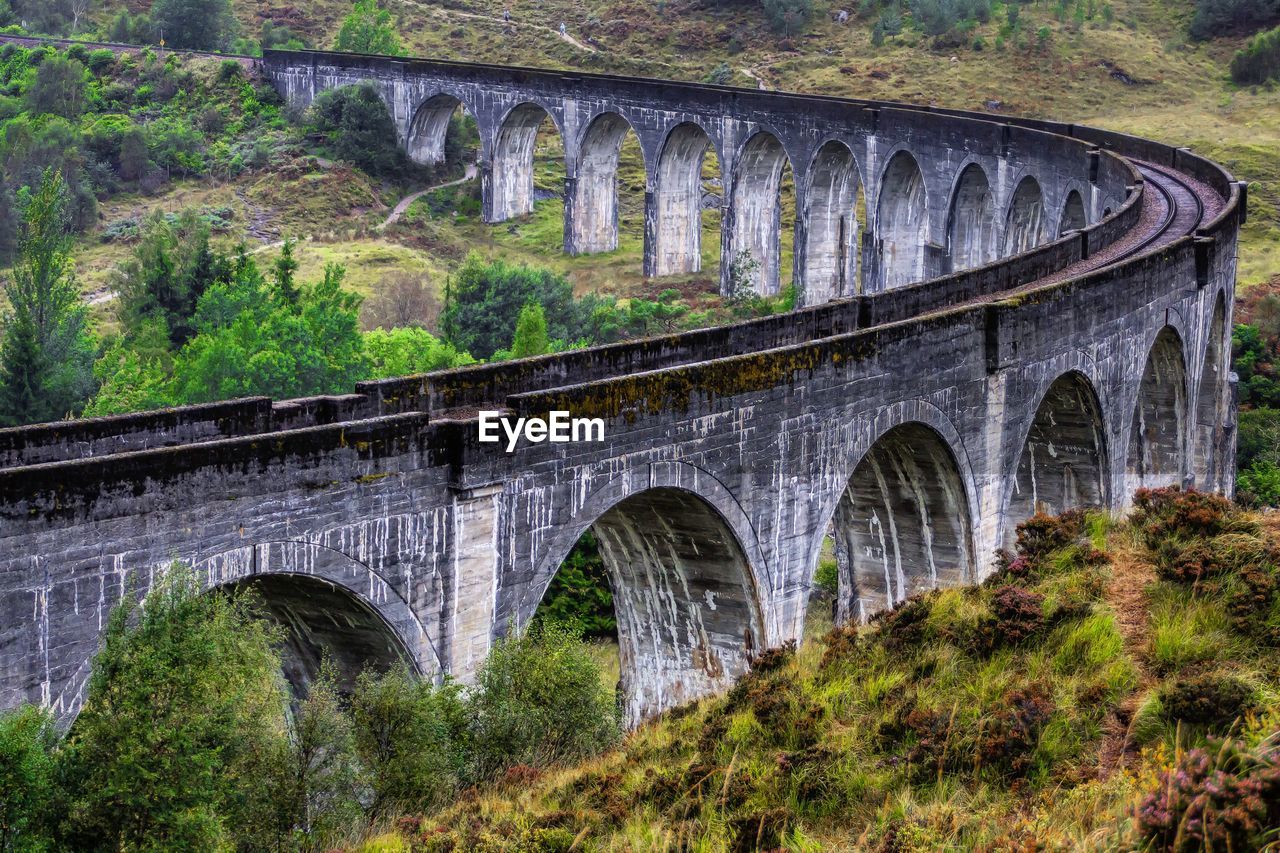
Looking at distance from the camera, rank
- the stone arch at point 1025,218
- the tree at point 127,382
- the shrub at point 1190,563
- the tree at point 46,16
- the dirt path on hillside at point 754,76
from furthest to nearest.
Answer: the tree at point 46,16
the dirt path on hillside at point 754,76
the stone arch at point 1025,218
the tree at point 127,382
the shrub at point 1190,563

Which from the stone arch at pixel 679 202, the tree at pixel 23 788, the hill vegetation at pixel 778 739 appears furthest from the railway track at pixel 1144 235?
the stone arch at pixel 679 202

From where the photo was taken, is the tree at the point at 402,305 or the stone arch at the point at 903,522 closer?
the stone arch at the point at 903,522

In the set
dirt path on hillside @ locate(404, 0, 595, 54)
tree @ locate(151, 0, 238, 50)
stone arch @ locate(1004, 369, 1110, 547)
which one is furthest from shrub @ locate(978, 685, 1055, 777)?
tree @ locate(151, 0, 238, 50)

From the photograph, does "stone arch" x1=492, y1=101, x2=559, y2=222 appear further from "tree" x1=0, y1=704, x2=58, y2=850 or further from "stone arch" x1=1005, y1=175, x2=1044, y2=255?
"tree" x1=0, y1=704, x2=58, y2=850

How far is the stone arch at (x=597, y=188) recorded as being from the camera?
66.8 metres

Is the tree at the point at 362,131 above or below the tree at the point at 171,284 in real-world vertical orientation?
above

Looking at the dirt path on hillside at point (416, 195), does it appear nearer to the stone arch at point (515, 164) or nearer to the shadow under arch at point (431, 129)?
the shadow under arch at point (431, 129)

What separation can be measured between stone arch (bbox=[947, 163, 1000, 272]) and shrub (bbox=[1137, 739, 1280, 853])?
41.1 metres

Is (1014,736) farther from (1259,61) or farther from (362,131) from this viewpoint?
(1259,61)

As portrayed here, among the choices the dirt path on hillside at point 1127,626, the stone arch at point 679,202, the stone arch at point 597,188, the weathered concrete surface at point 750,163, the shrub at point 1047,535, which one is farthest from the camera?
the stone arch at point 597,188

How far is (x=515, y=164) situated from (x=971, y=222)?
89.3ft

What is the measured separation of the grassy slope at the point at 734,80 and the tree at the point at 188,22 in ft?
27.2

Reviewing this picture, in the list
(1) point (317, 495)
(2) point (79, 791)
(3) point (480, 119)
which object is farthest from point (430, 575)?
(3) point (480, 119)

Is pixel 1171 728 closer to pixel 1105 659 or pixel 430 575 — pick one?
pixel 1105 659
